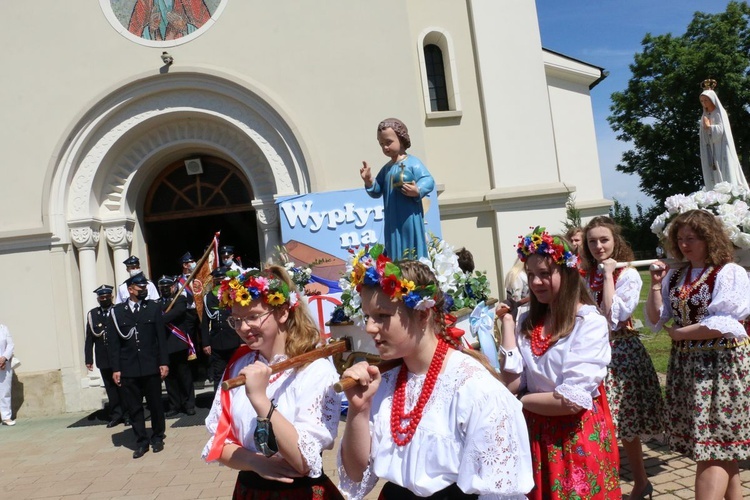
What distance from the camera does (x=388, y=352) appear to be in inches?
83.4

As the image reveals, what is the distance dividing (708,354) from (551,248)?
64.2 inches

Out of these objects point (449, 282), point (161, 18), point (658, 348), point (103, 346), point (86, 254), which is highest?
point (161, 18)

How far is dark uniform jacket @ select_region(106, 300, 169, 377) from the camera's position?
7340mm

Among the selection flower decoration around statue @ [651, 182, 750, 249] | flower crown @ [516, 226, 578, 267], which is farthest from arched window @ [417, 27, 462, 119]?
flower crown @ [516, 226, 578, 267]

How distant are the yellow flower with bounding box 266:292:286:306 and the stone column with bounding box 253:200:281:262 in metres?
7.25

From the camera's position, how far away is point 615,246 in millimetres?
4258

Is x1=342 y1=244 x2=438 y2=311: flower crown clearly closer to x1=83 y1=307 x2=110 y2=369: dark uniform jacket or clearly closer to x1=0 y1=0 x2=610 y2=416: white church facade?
x1=83 y1=307 x2=110 y2=369: dark uniform jacket

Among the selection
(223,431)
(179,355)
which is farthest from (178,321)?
(223,431)

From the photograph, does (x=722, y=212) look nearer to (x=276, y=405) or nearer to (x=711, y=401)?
(x=711, y=401)

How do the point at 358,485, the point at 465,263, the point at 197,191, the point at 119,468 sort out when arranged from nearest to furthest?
the point at 358,485 → the point at 465,263 → the point at 119,468 → the point at 197,191

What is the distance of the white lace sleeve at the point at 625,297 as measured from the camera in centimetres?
411

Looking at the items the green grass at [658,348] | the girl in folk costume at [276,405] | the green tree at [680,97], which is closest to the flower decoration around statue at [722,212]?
the girl in folk costume at [276,405]

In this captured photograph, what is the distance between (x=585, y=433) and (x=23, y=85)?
10.2 metres

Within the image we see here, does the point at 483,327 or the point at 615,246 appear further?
the point at 483,327
